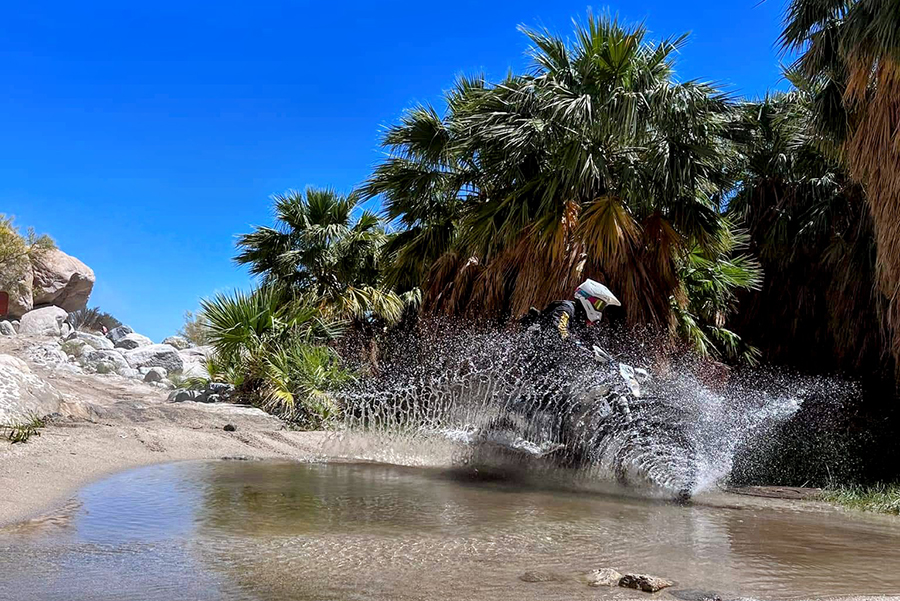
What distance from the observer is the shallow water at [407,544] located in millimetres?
3490

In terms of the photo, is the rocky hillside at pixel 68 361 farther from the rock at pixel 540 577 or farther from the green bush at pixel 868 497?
the green bush at pixel 868 497

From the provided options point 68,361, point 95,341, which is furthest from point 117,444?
point 95,341

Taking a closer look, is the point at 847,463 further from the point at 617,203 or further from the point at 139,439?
the point at 139,439

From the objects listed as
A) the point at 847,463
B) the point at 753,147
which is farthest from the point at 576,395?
the point at 753,147

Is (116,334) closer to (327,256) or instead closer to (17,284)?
(17,284)

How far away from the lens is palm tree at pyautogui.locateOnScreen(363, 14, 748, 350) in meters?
11.3

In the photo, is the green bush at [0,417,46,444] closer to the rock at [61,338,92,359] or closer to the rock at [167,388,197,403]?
the rock at [167,388,197,403]

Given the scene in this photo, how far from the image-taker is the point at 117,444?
8133 millimetres

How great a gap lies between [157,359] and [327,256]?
7600 millimetres

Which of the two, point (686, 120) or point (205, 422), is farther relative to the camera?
point (686, 120)

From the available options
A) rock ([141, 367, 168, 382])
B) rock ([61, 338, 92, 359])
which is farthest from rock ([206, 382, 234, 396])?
rock ([61, 338, 92, 359])

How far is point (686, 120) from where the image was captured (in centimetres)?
1133

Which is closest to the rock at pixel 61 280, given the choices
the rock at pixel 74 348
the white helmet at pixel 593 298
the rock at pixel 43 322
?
the rock at pixel 43 322

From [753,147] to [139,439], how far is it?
10898 millimetres
